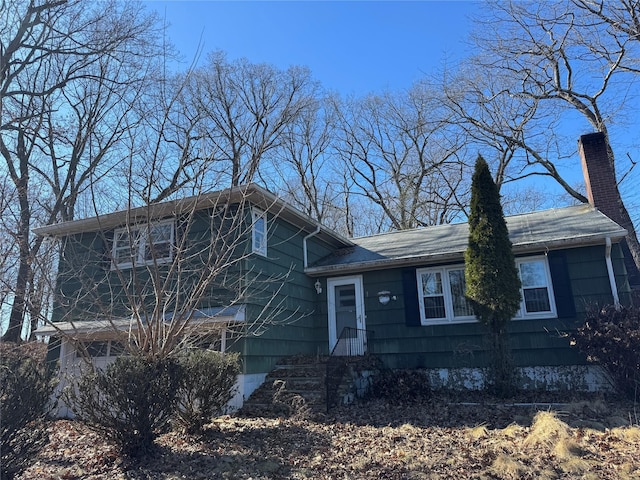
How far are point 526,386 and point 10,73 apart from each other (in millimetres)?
17990

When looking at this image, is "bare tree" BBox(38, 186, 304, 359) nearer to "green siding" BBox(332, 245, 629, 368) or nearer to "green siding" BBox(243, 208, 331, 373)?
"green siding" BBox(243, 208, 331, 373)

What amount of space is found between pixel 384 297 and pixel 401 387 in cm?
262

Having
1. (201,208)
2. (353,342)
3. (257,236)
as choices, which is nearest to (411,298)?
(353,342)

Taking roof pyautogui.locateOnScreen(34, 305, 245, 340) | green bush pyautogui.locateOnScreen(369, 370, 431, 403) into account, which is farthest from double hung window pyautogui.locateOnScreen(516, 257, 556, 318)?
roof pyautogui.locateOnScreen(34, 305, 245, 340)

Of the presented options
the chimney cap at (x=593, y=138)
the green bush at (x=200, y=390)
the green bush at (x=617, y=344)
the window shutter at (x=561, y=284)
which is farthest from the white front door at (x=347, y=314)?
the chimney cap at (x=593, y=138)

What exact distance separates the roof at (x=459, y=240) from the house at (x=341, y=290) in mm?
37

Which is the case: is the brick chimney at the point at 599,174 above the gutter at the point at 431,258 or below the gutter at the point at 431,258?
above

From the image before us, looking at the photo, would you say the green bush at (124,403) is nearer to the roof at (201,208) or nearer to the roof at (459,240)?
the roof at (201,208)

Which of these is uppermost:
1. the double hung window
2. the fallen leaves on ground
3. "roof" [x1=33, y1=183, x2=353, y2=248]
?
→ "roof" [x1=33, y1=183, x2=353, y2=248]

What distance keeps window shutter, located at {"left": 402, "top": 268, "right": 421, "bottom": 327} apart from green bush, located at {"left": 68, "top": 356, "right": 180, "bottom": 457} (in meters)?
6.33

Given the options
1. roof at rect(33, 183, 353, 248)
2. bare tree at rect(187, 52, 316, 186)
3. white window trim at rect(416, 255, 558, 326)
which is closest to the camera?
roof at rect(33, 183, 353, 248)

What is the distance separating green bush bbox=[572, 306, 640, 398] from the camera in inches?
293

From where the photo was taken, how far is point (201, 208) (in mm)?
9336

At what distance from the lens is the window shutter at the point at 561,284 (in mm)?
9002
